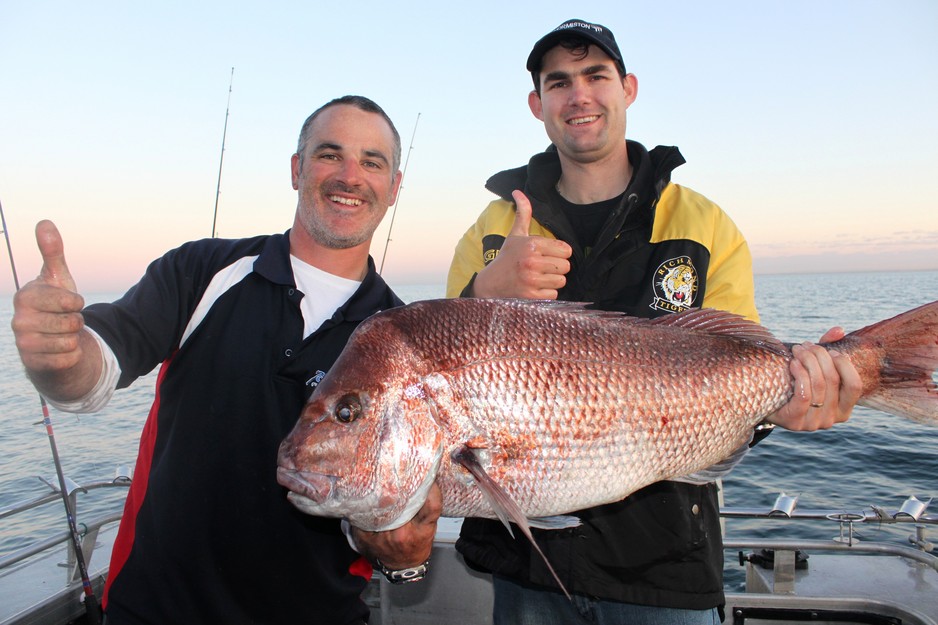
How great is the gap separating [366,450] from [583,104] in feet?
6.16

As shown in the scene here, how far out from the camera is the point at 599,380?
2092mm

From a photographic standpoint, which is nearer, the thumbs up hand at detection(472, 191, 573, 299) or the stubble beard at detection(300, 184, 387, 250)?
the thumbs up hand at detection(472, 191, 573, 299)

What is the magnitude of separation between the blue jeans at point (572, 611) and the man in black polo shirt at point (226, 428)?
628 millimetres

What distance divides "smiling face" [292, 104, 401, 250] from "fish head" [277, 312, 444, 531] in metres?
1.07

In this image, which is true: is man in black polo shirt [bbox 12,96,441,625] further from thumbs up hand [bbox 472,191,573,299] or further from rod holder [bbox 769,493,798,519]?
rod holder [bbox 769,493,798,519]

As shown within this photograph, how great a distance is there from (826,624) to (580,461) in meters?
2.96

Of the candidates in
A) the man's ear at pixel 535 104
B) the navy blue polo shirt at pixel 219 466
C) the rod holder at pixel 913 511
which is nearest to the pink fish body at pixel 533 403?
the navy blue polo shirt at pixel 219 466

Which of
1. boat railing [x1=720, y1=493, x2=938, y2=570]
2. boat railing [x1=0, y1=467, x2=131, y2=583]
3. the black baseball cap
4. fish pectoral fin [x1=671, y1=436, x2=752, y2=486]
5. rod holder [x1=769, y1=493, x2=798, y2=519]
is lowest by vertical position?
boat railing [x1=720, y1=493, x2=938, y2=570]

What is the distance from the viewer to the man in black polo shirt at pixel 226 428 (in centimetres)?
234

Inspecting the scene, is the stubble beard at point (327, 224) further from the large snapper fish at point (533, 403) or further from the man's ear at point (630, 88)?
the man's ear at point (630, 88)

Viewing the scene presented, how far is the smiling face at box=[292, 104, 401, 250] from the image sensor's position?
2877mm

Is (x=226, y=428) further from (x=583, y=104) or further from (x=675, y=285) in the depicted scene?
(x=583, y=104)

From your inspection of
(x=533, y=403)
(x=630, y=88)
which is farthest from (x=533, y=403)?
(x=630, y=88)

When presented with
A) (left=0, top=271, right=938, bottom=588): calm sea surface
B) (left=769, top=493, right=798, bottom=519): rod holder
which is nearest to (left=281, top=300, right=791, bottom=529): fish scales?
(left=769, top=493, right=798, bottom=519): rod holder
